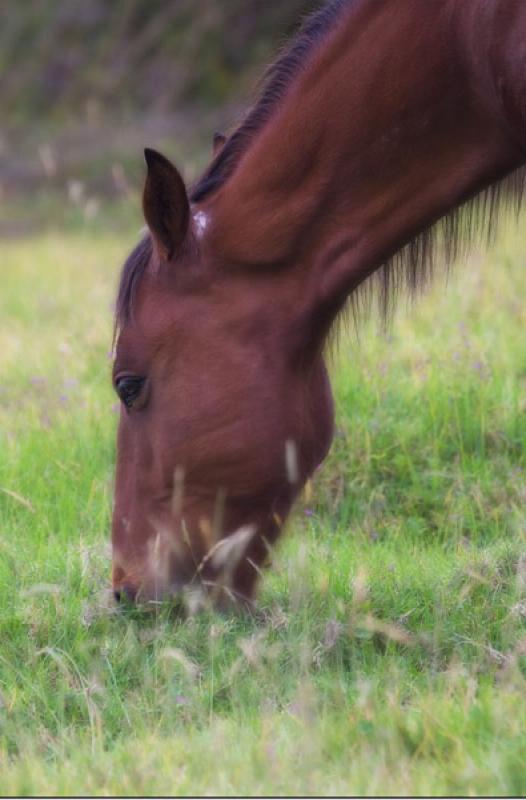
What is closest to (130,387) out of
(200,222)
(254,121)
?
(200,222)

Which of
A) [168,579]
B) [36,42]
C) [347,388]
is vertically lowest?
[168,579]

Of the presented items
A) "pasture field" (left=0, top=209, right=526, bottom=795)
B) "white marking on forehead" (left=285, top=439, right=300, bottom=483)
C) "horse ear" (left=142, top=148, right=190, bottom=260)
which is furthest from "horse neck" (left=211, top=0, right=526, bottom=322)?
"pasture field" (left=0, top=209, right=526, bottom=795)

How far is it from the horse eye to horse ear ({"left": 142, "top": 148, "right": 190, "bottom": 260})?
0.33 m

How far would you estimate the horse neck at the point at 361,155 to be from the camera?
3.25 meters

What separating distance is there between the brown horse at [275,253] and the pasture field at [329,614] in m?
0.24

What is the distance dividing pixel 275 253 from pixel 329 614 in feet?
3.14

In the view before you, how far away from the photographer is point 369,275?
3432mm

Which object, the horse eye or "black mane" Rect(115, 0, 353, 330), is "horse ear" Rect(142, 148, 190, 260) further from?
the horse eye

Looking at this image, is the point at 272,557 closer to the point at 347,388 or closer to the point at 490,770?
the point at 490,770

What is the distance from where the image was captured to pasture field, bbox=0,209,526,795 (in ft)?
8.61

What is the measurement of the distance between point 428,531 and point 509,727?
75.0 inches

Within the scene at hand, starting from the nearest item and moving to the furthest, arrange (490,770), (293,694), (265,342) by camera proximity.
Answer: (490,770)
(293,694)
(265,342)

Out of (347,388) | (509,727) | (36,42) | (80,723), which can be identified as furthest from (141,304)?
(36,42)

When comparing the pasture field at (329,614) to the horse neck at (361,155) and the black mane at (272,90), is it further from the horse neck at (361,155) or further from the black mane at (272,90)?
the black mane at (272,90)
